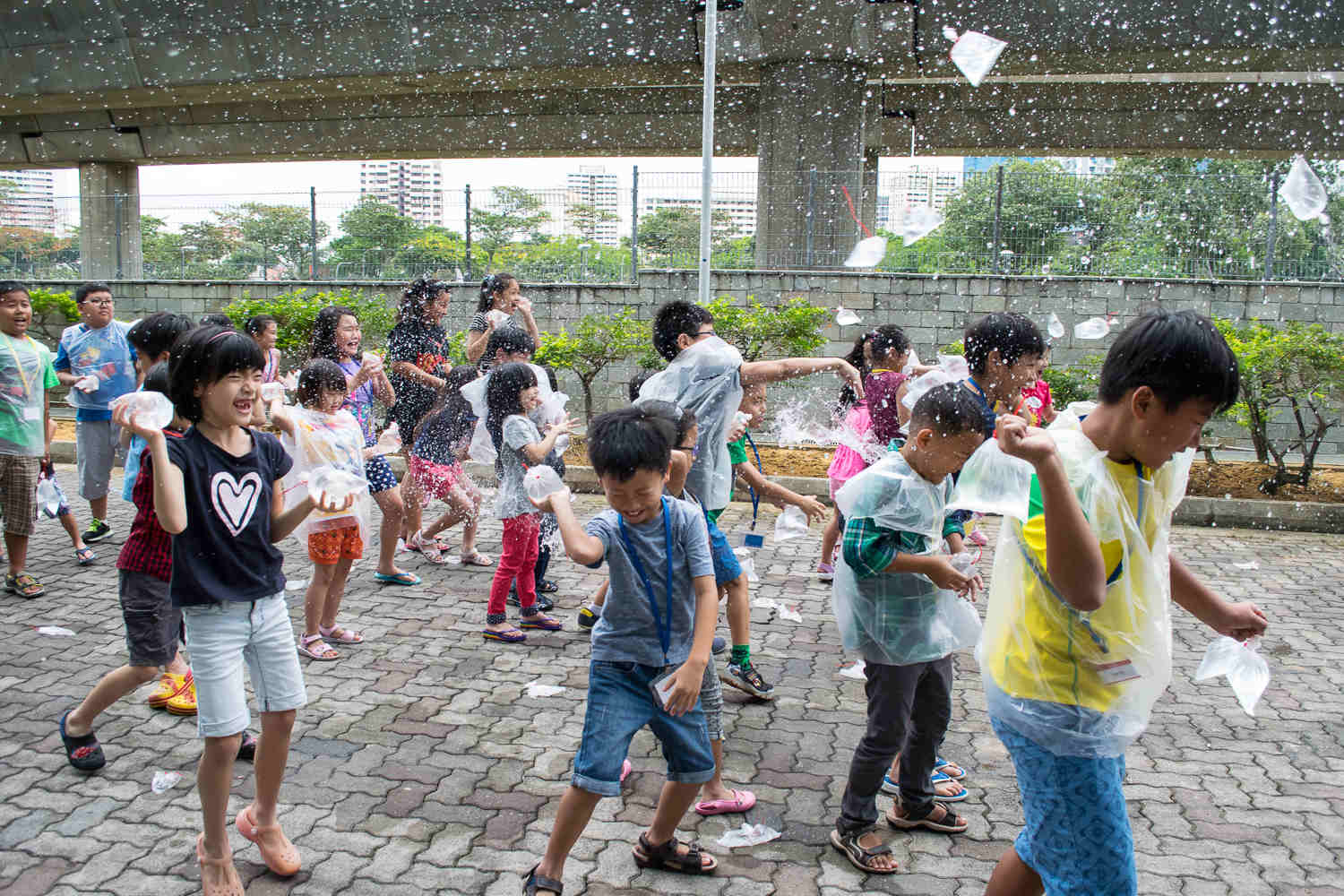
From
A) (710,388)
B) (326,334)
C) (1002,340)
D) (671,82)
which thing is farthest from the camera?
(671,82)

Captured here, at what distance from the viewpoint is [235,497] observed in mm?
2828

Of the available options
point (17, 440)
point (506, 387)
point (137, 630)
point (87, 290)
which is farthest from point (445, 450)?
point (137, 630)

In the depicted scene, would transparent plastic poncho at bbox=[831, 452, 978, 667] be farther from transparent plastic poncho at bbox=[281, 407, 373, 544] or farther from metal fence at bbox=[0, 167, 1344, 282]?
metal fence at bbox=[0, 167, 1344, 282]

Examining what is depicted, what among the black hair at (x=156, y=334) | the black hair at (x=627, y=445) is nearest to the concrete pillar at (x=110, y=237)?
the black hair at (x=156, y=334)

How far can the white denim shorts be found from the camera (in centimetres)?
275

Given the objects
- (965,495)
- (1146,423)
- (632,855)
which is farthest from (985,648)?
(632,855)

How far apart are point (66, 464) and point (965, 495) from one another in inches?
431

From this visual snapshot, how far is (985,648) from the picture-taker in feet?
7.63

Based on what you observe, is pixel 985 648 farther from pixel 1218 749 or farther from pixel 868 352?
pixel 868 352

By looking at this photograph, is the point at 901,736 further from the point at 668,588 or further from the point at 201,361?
the point at 201,361

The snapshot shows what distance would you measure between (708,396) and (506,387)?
118 cm

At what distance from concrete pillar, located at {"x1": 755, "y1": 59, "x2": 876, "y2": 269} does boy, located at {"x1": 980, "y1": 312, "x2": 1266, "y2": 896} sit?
11.4m

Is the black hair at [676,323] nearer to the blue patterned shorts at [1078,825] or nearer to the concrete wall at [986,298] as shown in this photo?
the blue patterned shorts at [1078,825]

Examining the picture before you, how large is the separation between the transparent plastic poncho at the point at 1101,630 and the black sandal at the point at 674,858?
3.90 feet
